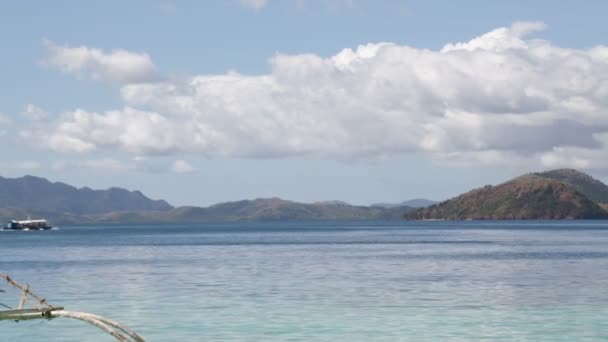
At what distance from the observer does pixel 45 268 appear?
432 ft

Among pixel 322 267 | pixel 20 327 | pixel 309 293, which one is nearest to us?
pixel 20 327

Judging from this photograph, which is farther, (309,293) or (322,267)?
(322,267)

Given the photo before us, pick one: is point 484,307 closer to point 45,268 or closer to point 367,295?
point 367,295

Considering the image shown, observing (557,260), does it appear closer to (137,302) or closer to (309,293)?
(309,293)

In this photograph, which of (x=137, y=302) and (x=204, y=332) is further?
→ (x=137, y=302)

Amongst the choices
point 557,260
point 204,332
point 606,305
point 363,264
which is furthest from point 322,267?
point 204,332

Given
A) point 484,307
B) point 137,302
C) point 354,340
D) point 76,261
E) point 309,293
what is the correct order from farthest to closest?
point 76,261 < point 309,293 < point 137,302 < point 484,307 < point 354,340

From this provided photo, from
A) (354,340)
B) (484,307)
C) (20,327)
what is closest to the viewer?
(354,340)

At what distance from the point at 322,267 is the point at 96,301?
48.7m

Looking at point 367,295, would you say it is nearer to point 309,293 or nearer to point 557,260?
point 309,293

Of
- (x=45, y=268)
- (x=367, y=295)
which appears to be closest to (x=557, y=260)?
(x=367, y=295)

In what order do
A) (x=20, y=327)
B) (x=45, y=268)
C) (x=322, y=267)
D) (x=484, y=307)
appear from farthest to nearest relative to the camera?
(x=45, y=268) < (x=322, y=267) < (x=484, y=307) < (x=20, y=327)

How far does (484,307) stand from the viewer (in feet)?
232

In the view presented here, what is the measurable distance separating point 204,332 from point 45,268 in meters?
79.0
